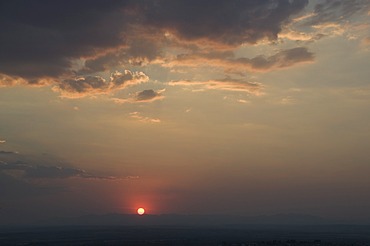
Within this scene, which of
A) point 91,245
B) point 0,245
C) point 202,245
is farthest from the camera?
point 0,245

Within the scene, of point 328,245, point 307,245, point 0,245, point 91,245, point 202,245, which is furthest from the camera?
point 0,245

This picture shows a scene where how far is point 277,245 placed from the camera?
118625 mm

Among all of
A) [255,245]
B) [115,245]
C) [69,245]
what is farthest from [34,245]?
[255,245]

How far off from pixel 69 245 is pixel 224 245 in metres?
52.3

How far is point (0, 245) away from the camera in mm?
155750

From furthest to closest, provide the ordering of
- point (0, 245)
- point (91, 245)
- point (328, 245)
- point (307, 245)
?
point (0, 245), point (91, 245), point (328, 245), point (307, 245)

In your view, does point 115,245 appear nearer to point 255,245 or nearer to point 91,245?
point 91,245

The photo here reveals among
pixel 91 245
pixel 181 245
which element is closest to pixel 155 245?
pixel 181 245

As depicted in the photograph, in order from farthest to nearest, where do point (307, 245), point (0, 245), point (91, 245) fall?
1. point (0, 245)
2. point (91, 245)
3. point (307, 245)

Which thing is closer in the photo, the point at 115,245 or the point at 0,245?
the point at 115,245

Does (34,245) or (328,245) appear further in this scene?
(34,245)

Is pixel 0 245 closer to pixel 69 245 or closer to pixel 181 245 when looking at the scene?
pixel 69 245

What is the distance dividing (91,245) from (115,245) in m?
8.15

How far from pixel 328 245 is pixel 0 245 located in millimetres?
99728
